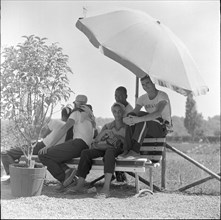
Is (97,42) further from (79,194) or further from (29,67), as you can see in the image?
(79,194)

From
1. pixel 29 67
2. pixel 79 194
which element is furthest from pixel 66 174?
pixel 29 67

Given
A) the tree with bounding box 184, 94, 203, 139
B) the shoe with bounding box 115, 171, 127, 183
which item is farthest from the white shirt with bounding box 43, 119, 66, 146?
the tree with bounding box 184, 94, 203, 139

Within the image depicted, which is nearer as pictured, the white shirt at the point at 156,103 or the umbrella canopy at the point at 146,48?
the umbrella canopy at the point at 146,48

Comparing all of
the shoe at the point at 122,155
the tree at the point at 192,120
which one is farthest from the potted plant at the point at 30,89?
the tree at the point at 192,120

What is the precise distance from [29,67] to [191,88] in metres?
1.95

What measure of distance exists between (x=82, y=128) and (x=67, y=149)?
348 millimetres

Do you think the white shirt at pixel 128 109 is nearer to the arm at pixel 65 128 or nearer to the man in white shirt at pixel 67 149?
the man in white shirt at pixel 67 149

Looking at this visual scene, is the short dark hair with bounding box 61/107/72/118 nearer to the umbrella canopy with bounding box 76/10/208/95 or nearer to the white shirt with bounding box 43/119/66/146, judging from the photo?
the white shirt with bounding box 43/119/66/146

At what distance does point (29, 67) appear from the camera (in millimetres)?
4633

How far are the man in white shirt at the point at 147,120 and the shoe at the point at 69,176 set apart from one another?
0.72 metres

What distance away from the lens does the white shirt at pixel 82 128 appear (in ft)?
17.8

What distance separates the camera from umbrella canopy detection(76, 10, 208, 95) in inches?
194

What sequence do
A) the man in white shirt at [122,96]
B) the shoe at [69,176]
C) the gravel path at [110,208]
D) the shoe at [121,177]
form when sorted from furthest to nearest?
the shoe at [121,177], the man in white shirt at [122,96], the shoe at [69,176], the gravel path at [110,208]

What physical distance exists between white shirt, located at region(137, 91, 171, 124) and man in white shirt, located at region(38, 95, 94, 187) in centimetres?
83
